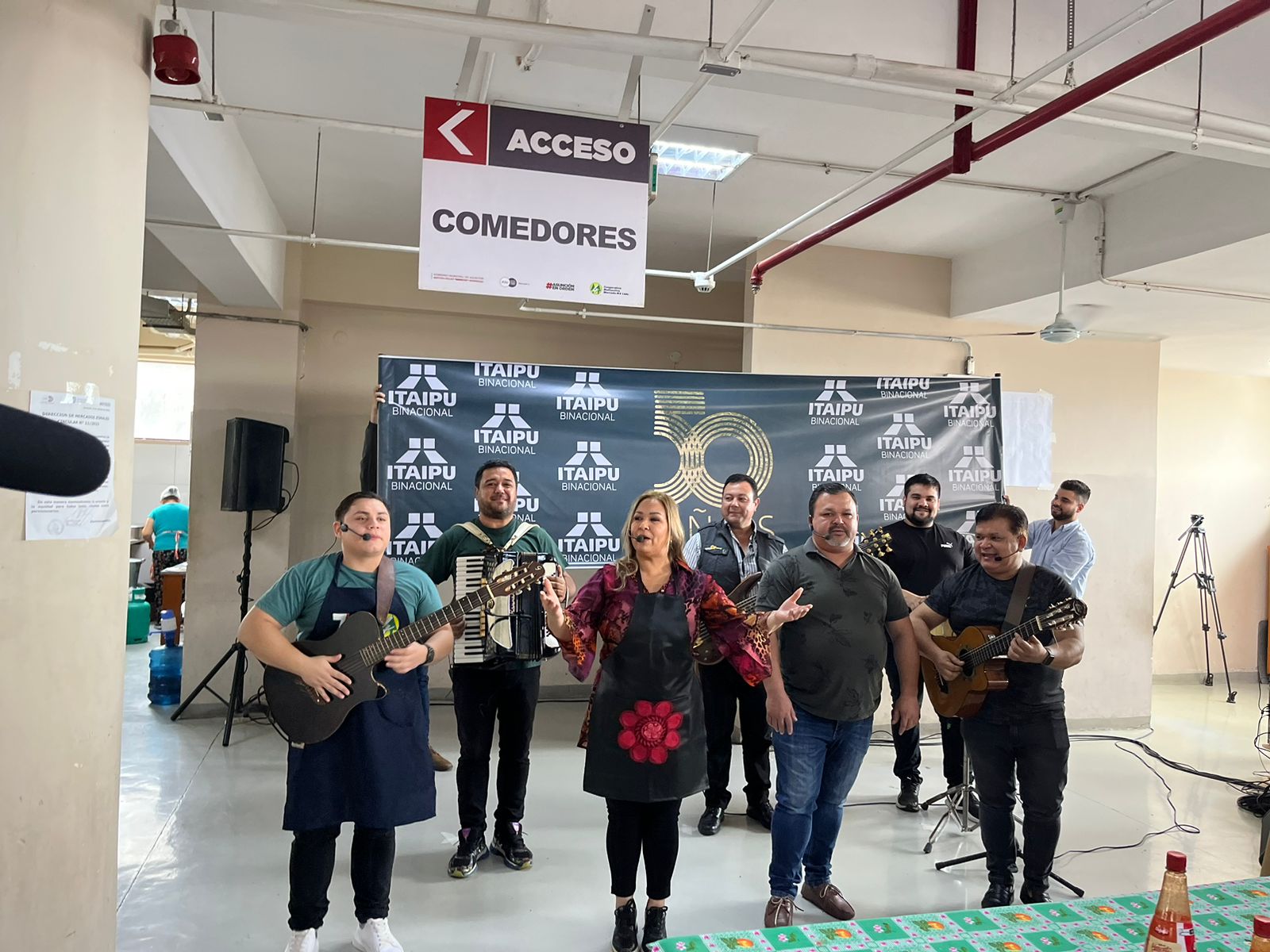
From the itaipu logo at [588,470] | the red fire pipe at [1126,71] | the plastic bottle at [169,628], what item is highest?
the red fire pipe at [1126,71]

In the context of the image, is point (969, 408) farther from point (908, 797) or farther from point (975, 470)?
point (908, 797)

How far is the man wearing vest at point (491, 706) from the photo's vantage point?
364cm

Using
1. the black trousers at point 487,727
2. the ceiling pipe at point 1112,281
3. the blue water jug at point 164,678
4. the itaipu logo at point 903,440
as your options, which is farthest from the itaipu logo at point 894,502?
the blue water jug at point 164,678

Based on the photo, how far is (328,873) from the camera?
9.24 ft

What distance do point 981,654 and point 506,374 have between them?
3550mm

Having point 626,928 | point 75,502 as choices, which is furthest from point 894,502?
point 75,502

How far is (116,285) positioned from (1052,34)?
3.19m

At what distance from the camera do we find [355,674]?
8.88 ft

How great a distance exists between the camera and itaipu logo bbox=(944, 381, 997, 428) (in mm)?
A: 6094

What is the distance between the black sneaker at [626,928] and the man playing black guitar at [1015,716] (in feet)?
4.52

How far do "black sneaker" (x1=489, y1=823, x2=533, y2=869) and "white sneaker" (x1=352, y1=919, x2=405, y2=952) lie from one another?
793 mm

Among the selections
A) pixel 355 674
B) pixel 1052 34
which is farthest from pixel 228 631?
pixel 1052 34

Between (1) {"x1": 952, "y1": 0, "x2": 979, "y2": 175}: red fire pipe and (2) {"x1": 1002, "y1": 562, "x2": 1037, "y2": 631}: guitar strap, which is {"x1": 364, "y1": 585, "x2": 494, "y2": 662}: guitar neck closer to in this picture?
(2) {"x1": 1002, "y1": 562, "x2": 1037, "y2": 631}: guitar strap

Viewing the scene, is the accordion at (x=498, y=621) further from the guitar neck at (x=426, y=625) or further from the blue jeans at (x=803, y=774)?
the blue jeans at (x=803, y=774)
